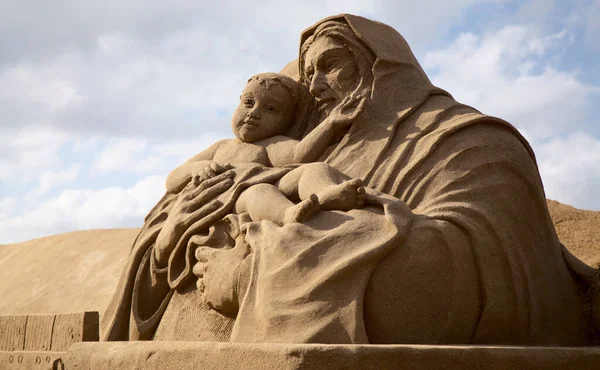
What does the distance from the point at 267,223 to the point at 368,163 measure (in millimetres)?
854

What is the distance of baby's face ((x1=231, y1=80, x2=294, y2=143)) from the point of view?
5074mm

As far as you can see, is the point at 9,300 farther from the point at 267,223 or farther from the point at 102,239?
the point at 267,223

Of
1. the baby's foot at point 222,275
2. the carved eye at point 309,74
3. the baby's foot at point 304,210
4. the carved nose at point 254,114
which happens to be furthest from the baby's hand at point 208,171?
the baby's foot at point 304,210

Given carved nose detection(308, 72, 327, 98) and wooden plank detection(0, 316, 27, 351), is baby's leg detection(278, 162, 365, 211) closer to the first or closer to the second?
carved nose detection(308, 72, 327, 98)

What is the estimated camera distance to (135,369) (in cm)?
363

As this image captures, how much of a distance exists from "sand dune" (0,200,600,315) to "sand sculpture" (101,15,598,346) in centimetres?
527

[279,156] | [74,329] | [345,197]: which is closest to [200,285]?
[345,197]

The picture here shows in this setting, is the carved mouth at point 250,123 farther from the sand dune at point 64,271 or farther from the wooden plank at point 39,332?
the sand dune at point 64,271

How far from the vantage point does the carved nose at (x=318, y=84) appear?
5035 mm

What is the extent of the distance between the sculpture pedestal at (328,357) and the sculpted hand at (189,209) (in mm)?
823

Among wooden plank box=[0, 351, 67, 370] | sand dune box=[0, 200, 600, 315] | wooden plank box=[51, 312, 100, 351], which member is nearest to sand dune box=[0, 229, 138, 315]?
sand dune box=[0, 200, 600, 315]

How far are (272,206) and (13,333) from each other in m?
2.49

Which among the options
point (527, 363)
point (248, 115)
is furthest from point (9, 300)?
point (527, 363)

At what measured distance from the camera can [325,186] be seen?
407 centimetres
